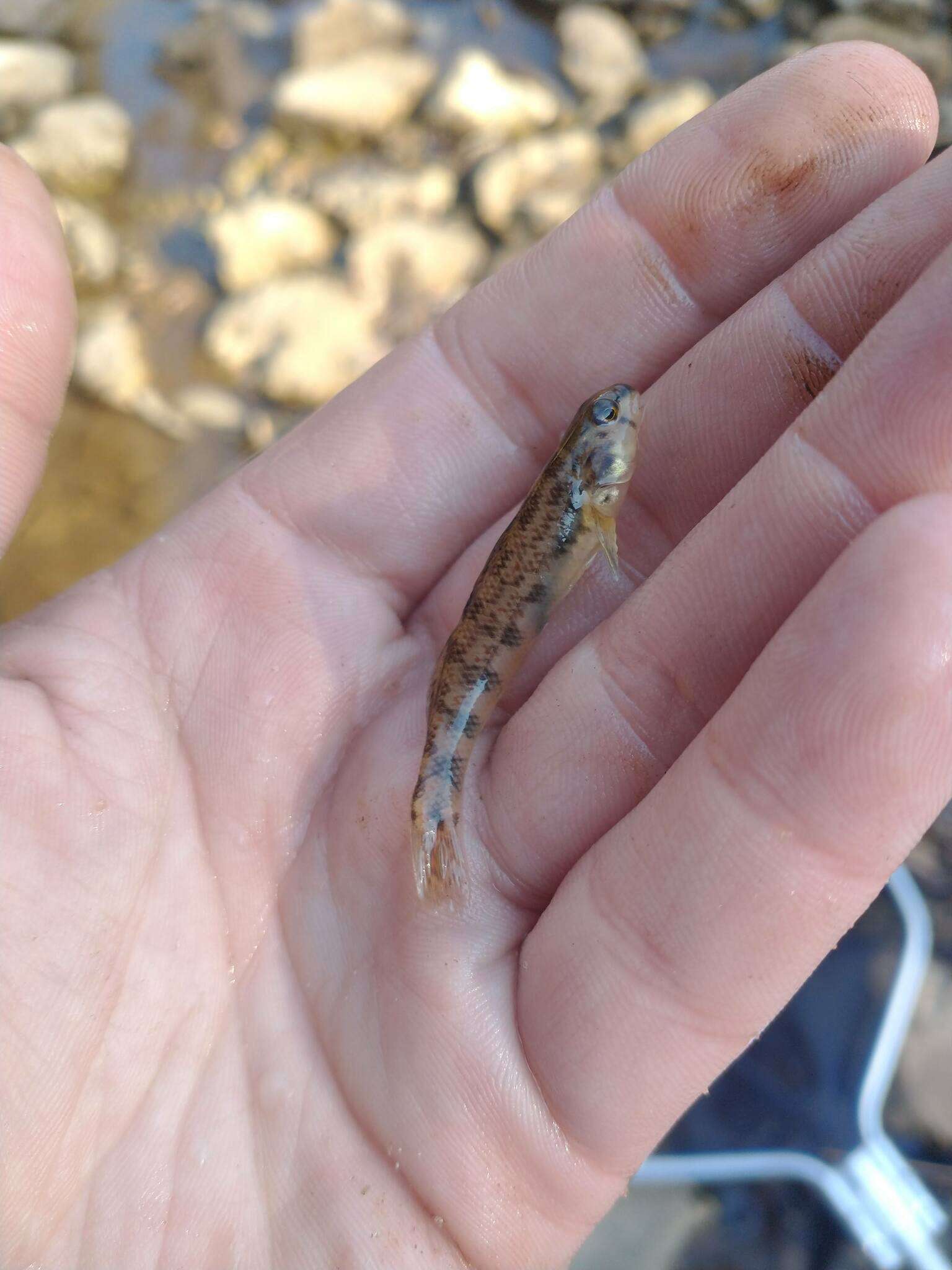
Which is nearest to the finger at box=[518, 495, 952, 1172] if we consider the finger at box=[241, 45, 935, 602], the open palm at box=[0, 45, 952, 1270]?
the open palm at box=[0, 45, 952, 1270]

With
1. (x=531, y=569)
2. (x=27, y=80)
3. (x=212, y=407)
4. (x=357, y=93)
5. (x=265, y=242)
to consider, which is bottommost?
(x=212, y=407)

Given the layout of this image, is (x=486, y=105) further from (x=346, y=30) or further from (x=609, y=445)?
(x=609, y=445)

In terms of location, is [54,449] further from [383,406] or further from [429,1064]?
[429,1064]

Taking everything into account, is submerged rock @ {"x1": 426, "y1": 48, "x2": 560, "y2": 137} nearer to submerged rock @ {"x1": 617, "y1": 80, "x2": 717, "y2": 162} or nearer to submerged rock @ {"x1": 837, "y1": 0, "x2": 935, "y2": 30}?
submerged rock @ {"x1": 617, "y1": 80, "x2": 717, "y2": 162}

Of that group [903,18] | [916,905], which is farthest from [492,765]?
[903,18]

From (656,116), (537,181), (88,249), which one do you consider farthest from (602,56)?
(88,249)

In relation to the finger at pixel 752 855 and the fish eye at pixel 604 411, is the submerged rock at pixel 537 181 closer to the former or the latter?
the fish eye at pixel 604 411
